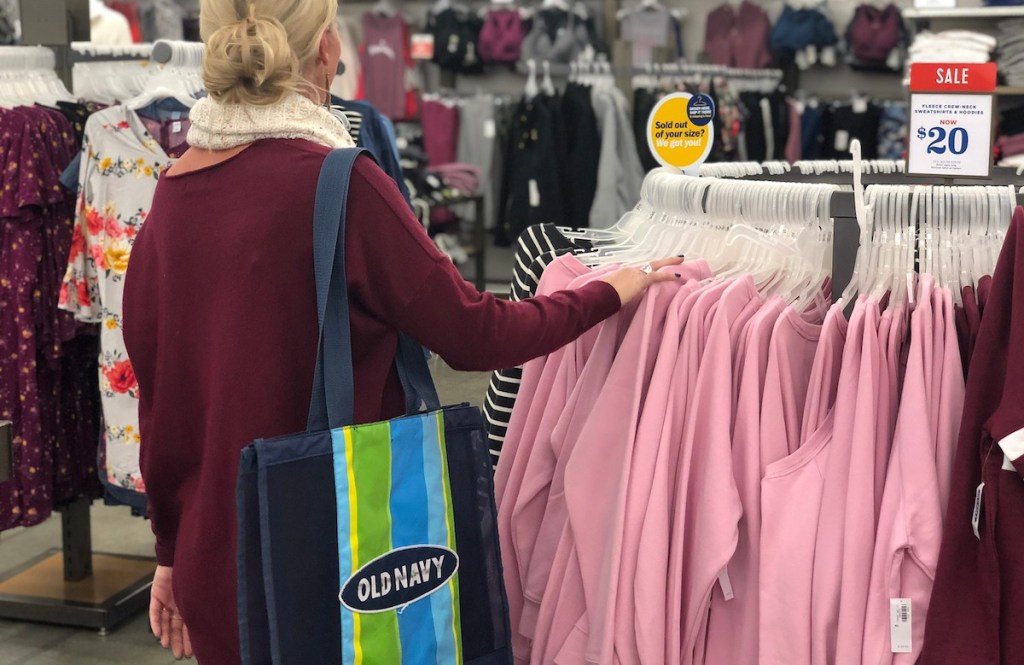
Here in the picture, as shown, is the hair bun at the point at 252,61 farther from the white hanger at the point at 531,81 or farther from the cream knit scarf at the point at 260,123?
the white hanger at the point at 531,81

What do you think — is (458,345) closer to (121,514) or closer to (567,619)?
(567,619)

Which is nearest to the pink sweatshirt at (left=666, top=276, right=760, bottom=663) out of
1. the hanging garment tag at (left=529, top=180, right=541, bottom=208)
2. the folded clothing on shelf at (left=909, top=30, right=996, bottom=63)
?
the folded clothing on shelf at (left=909, top=30, right=996, bottom=63)

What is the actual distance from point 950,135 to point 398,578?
0.94 m

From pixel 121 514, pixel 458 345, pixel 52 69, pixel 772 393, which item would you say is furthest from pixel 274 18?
pixel 121 514

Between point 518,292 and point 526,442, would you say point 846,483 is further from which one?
point 518,292

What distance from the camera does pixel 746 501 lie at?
141 centimetres

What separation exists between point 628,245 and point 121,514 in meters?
2.73

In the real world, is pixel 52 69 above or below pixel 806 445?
above

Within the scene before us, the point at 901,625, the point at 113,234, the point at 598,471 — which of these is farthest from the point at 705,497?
the point at 113,234

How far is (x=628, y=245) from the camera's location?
1.86 meters

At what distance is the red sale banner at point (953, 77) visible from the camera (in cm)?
153

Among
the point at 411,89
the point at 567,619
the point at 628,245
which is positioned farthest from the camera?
the point at 411,89

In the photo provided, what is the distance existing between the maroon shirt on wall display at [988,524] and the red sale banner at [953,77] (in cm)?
36

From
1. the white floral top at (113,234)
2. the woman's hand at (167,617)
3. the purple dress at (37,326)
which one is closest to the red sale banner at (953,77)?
the woman's hand at (167,617)
